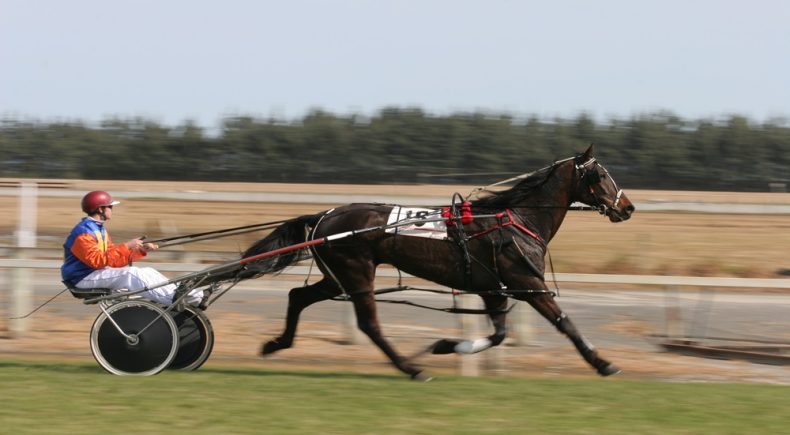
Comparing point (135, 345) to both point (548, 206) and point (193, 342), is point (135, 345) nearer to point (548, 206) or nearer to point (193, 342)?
point (193, 342)

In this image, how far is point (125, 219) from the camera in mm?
22750

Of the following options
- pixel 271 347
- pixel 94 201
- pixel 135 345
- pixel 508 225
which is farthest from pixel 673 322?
pixel 94 201

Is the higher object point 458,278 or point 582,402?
point 458,278

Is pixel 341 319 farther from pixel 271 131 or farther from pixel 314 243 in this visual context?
pixel 271 131

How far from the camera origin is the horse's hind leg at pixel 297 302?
823 centimetres

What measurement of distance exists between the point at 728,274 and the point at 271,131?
107 ft

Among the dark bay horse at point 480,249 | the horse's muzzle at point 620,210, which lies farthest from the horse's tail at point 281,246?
the horse's muzzle at point 620,210

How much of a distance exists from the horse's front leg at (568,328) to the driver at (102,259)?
7.94 ft

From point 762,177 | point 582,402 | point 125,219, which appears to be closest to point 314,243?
point 582,402

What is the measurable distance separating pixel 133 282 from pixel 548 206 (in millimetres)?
3028

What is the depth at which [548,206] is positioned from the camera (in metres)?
7.95

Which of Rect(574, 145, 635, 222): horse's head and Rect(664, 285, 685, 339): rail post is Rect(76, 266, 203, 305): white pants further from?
Rect(664, 285, 685, 339): rail post

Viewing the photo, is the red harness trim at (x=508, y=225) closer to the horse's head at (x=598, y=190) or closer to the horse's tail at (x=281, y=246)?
the horse's head at (x=598, y=190)

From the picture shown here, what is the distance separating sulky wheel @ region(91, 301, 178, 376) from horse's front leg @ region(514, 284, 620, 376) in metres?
2.48
